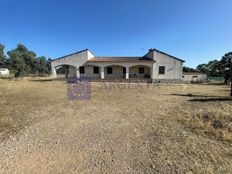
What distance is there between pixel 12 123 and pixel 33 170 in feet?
9.00

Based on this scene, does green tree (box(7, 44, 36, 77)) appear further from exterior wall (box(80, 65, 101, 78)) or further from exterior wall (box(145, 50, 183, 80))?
exterior wall (box(145, 50, 183, 80))

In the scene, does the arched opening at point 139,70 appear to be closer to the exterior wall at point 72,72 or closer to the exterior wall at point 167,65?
the exterior wall at point 167,65

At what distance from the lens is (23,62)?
5253 centimetres

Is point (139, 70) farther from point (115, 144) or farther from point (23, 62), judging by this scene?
point (23, 62)

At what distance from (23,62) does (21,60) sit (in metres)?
1.19

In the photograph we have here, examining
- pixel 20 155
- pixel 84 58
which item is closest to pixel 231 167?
pixel 20 155

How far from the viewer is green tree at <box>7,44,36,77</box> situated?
49875mm

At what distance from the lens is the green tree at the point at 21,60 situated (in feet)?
164

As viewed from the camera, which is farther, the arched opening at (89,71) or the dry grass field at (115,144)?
the arched opening at (89,71)

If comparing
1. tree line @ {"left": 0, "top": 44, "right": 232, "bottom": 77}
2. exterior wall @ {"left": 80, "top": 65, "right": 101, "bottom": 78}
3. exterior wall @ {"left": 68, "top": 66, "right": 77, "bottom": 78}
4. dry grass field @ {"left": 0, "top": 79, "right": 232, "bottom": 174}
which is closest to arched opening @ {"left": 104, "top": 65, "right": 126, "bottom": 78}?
exterior wall @ {"left": 80, "top": 65, "right": 101, "bottom": 78}

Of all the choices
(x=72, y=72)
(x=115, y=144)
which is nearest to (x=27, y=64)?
(x=72, y=72)

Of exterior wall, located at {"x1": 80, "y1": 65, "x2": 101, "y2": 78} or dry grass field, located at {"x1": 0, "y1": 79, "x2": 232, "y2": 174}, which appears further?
exterior wall, located at {"x1": 80, "y1": 65, "x2": 101, "y2": 78}

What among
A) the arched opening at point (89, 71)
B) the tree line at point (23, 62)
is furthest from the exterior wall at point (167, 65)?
the tree line at point (23, 62)

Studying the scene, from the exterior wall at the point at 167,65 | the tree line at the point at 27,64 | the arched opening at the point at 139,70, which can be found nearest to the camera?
the exterior wall at the point at 167,65
